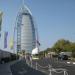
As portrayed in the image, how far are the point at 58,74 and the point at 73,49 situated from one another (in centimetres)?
13344

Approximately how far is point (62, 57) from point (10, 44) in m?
42.3

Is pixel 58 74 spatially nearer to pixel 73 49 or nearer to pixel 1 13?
pixel 1 13

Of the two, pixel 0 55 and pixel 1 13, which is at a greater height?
pixel 1 13

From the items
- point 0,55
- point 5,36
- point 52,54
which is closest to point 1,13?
point 5,36

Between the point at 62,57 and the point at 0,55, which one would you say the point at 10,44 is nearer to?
the point at 0,55

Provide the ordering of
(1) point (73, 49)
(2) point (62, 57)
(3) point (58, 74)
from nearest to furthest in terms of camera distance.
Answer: (3) point (58, 74) < (2) point (62, 57) < (1) point (73, 49)

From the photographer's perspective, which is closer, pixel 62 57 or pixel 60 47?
pixel 62 57

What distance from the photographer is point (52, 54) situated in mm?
187500

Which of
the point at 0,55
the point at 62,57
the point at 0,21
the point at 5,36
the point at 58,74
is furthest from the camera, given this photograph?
the point at 62,57

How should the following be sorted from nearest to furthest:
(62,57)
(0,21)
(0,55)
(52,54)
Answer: (0,21) → (0,55) → (62,57) → (52,54)

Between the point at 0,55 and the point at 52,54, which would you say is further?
the point at 52,54

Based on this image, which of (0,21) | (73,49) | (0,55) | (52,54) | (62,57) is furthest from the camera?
(52,54)

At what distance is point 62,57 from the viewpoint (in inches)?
4572

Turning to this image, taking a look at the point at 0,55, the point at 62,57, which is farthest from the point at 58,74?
the point at 62,57
